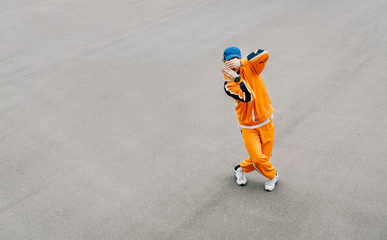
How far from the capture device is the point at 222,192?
616 centimetres

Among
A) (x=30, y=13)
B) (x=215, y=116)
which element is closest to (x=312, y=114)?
(x=215, y=116)

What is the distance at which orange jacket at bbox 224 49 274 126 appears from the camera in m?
5.29

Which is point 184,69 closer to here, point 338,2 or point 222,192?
point 222,192

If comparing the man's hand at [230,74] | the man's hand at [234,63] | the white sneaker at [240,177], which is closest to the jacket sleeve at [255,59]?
the man's hand at [234,63]

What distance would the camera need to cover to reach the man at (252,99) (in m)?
5.29

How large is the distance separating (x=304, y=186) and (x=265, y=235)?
1.21m

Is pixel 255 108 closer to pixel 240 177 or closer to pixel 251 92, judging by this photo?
pixel 251 92

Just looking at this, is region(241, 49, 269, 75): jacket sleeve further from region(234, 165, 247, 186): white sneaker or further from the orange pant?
region(234, 165, 247, 186): white sneaker

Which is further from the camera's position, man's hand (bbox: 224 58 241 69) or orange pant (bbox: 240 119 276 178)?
orange pant (bbox: 240 119 276 178)

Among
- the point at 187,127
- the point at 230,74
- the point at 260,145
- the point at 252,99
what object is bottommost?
the point at 187,127

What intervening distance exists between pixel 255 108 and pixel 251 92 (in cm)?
29

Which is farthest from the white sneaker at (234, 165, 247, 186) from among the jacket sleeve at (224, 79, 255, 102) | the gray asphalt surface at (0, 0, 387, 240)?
the jacket sleeve at (224, 79, 255, 102)

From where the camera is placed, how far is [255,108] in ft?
18.1

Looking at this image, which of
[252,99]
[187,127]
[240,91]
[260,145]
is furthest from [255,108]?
[187,127]
